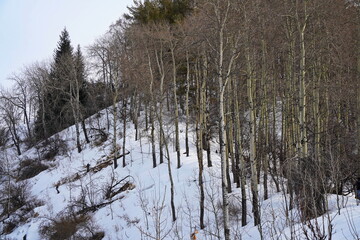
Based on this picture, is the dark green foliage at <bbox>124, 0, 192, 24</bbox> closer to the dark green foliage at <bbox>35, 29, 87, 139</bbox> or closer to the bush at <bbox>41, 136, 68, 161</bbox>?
the dark green foliage at <bbox>35, 29, 87, 139</bbox>

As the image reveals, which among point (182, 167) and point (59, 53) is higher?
point (59, 53)

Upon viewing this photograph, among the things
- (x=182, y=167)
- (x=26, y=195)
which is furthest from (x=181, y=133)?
(x=26, y=195)

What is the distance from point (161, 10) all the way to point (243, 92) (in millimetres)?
8685

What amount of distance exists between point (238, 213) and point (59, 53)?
30.4 m

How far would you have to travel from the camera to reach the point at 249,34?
9.90 meters

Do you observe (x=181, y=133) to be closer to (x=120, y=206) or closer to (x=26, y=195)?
(x=120, y=206)

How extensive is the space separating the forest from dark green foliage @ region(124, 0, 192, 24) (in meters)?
0.08

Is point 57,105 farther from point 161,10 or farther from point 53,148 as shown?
point 161,10

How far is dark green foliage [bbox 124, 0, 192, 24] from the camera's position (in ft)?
64.6

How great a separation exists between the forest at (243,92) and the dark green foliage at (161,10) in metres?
0.08

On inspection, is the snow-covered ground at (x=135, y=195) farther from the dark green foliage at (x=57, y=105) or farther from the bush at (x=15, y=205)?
the dark green foliage at (x=57, y=105)

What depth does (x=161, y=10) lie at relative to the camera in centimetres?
2031

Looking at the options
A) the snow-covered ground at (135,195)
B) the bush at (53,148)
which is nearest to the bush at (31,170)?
the snow-covered ground at (135,195)

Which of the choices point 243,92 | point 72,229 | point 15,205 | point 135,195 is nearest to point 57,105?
point 15,205
